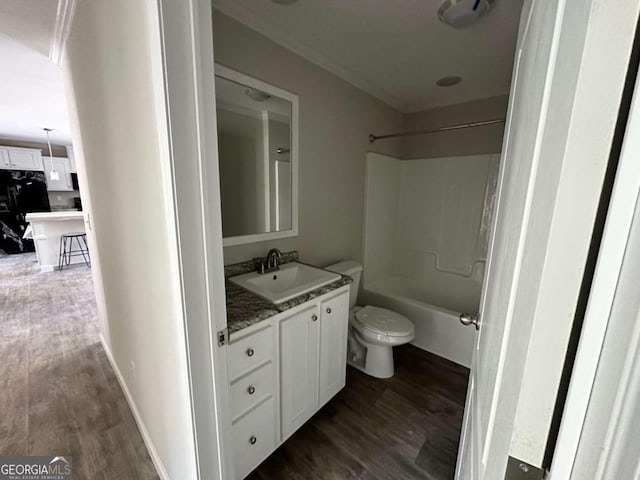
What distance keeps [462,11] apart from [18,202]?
8251 millimetres

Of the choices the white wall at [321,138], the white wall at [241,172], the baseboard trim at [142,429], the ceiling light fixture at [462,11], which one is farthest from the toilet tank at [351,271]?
the ceiling light fixture at [462,11]

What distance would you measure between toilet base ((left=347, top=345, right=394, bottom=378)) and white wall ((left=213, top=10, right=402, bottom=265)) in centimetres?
78

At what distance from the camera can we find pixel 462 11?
1.38m

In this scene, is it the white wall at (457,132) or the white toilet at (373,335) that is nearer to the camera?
the white toilet at (373,335)

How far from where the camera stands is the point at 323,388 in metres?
1.64

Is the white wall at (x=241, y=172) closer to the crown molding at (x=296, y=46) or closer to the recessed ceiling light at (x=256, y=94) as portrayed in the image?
the recessed ceiling light at (x=256, y=94)

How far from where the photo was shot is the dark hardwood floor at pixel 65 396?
1.44 m

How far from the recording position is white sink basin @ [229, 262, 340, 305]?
1351mm

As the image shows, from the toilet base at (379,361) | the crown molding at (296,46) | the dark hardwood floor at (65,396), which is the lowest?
the dark hardwood floor at (65,396)

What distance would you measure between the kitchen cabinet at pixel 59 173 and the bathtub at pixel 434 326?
7525 mm

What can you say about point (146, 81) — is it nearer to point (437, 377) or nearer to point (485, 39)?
point (485, 39)

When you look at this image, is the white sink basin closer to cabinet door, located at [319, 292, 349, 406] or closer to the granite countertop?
the granite countertop

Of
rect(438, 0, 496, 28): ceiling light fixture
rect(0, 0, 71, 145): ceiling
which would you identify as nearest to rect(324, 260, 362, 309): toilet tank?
rect(438, 0, 496, 28): ceiling light fixture

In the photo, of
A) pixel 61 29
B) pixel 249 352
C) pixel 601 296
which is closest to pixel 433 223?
pixel 249 352
